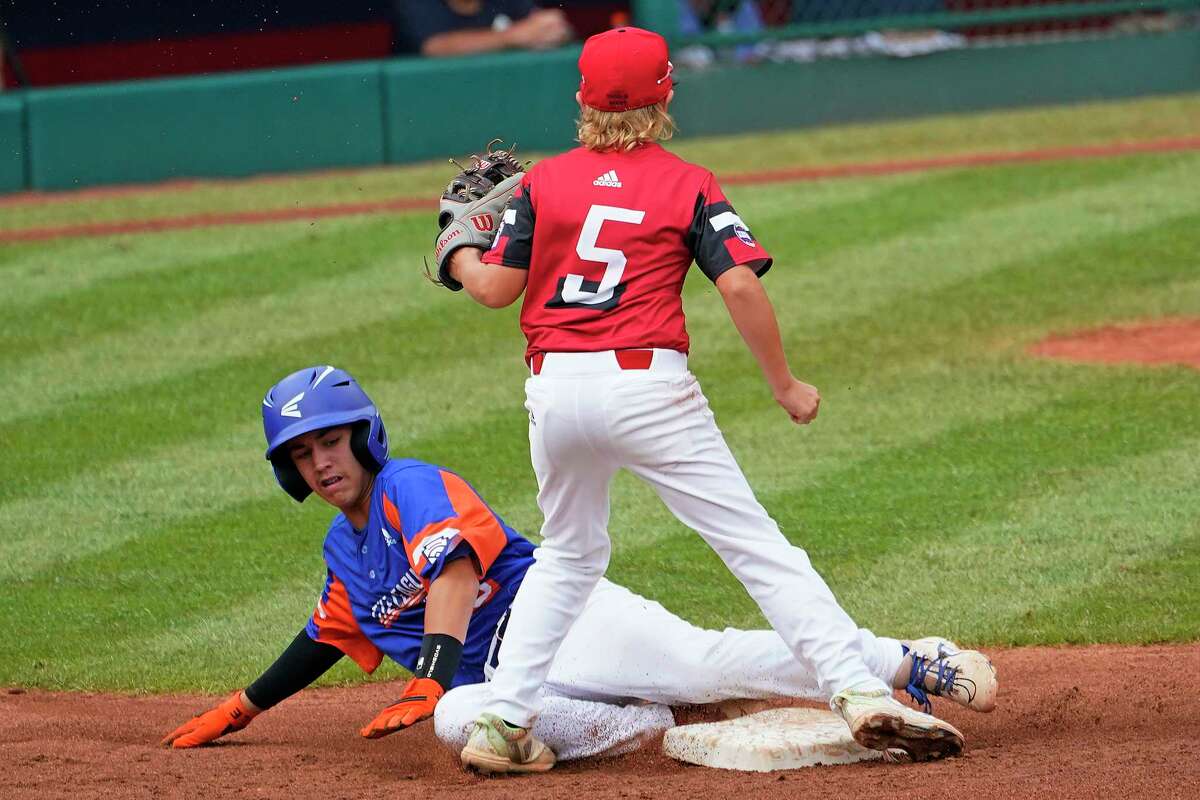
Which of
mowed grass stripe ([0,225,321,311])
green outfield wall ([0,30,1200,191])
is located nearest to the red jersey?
mowed grass stripe ([0,225,321,311])

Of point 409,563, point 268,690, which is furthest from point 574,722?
point 268,690

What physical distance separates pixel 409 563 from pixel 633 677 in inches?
22.8

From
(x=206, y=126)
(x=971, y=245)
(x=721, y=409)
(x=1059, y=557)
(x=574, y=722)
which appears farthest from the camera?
(x=206, y=126)

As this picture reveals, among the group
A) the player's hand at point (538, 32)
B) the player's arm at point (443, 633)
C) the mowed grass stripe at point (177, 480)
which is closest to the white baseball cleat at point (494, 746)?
the player's arm at point (443, 633)

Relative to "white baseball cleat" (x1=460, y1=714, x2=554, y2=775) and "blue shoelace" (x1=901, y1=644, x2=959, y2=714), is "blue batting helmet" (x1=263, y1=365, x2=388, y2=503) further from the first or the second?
"blue shoelace" (x1=901, y1=644, x2=959, y2=714)

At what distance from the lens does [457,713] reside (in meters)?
3.99

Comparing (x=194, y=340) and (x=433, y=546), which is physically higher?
(x=433, y=546)

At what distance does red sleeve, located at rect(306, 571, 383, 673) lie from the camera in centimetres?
425

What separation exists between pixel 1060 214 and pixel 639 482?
4642 millimetres

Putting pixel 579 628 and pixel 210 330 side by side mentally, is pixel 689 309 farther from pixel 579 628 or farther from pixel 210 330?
pixel 579 628

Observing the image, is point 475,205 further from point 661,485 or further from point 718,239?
point 661,485

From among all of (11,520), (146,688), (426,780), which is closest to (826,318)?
(11,520)

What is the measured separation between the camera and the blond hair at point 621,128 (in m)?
3.88

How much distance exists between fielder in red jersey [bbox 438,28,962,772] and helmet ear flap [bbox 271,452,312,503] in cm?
60
